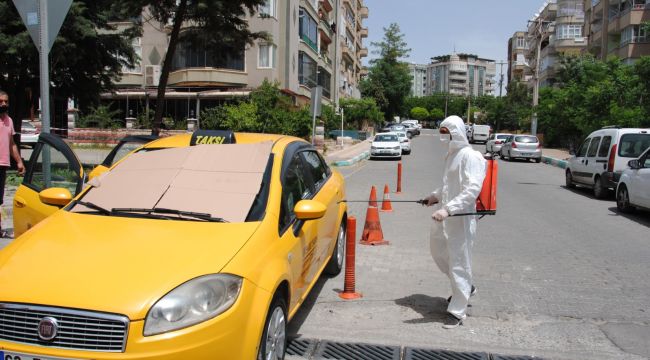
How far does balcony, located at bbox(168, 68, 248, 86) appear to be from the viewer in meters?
37.4

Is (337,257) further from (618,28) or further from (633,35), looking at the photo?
(618,28)

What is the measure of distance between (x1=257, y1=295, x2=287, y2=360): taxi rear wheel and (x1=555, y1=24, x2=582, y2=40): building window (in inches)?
2986

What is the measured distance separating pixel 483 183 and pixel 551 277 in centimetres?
234

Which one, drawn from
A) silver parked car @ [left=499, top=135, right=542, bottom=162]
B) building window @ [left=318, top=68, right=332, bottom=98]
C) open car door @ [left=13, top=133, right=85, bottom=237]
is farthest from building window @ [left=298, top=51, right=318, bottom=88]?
open car door @ [left=13, top=133, right=85, bottom=237]

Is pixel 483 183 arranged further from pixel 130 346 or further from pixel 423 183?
pixel 423 183

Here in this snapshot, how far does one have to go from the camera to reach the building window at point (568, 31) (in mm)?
70250

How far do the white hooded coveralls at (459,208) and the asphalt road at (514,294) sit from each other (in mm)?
418

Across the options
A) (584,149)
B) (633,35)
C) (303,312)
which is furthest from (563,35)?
(303,312)

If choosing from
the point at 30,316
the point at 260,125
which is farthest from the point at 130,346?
the point at 260,125

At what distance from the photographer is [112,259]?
327cm

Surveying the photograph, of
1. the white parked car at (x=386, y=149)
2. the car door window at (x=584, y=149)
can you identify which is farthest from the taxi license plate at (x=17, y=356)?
the white parked car at (x=386, y=149)

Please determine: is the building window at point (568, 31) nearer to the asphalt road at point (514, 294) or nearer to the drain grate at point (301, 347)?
the asphalt road at point (514, 294)

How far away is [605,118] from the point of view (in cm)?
3131

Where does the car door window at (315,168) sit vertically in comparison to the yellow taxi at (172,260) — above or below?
above
